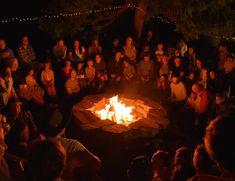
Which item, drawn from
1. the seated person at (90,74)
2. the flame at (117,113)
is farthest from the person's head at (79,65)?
the flame at (117,113)

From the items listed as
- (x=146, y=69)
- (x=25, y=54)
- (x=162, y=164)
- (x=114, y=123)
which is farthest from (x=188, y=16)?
(x=162, y=164)

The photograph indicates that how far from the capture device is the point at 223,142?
207 centimetres

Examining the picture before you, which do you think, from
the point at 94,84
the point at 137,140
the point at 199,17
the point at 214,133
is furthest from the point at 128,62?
the point at 214,133

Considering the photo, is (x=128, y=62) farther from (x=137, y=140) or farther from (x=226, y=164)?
(x=226, y=164)

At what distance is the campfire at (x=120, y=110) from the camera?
A: 747 cm

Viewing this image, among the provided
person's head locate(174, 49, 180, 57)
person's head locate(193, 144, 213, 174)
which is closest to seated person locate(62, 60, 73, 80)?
person's head locate(174, 49, 180, 57)

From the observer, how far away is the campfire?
294 inches

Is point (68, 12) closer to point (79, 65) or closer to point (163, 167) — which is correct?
point (79, 65)

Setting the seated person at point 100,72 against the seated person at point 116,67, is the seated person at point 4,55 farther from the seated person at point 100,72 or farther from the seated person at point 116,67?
the seated person at point 116,67

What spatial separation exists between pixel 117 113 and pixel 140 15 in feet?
17.1

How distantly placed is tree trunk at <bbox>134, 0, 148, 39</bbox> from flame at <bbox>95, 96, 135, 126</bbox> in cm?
438

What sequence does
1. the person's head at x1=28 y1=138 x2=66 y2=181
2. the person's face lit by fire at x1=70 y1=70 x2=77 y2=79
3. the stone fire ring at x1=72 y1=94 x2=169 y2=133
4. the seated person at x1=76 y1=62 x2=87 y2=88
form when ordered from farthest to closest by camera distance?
1. the seated person at x1=76 y1=62 x2=87 y2=88
2. the person's face lit by fire at x1=70 y1=70 x2=77 y2=79
3. the stone fire ring at x1=72 y1=94 x2=169 y2=133
4. the person's head at x1=28 y1=138 x2=66 y2=181

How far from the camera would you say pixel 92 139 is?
701 centimetres

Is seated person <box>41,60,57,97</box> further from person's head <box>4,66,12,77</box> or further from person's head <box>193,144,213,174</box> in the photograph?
person's head <box>193,144,213,174</box>
